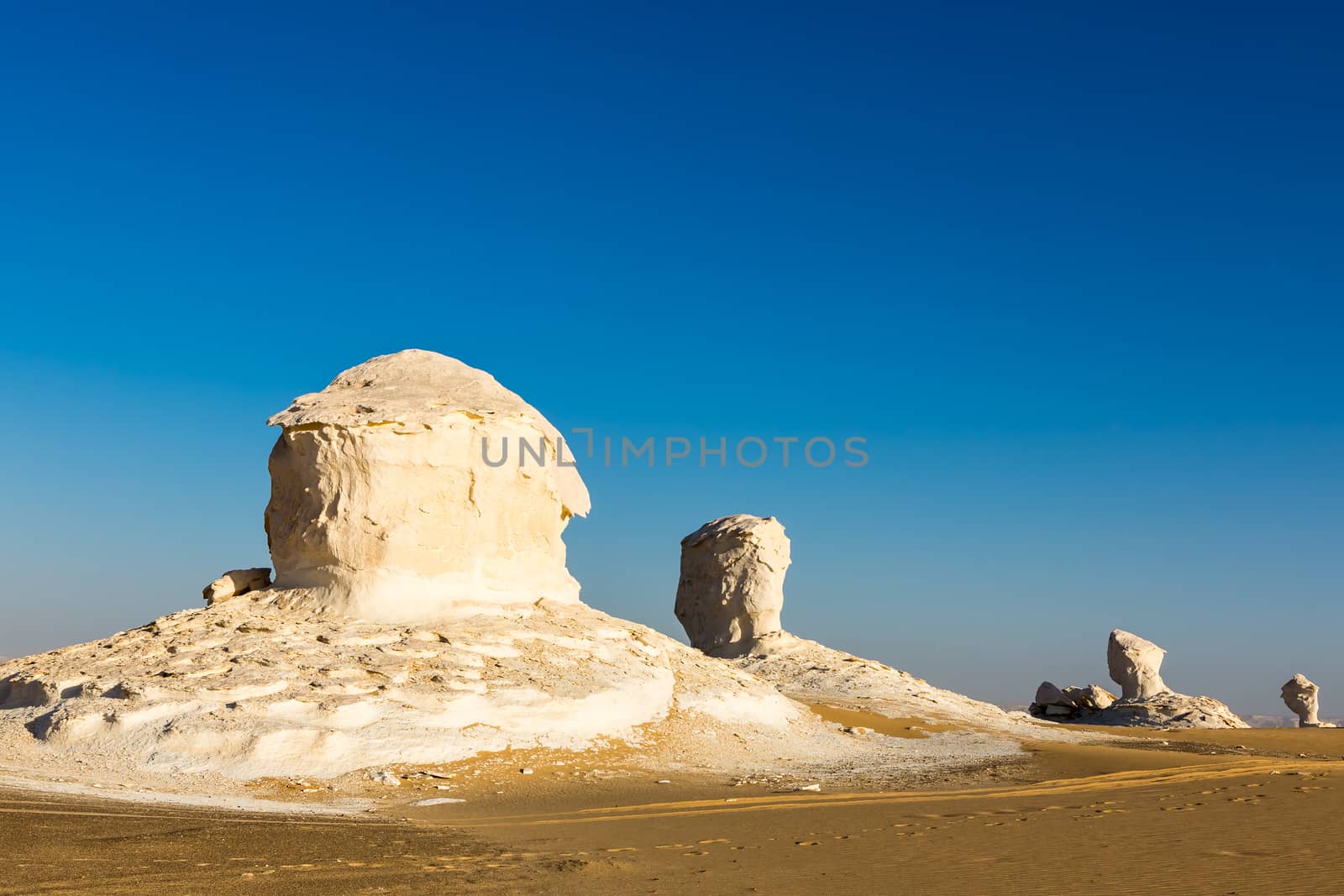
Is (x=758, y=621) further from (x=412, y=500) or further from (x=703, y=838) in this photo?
(x=703, y=838)

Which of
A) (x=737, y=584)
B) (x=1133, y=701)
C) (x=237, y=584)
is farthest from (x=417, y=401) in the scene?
(x=1133, y=701)

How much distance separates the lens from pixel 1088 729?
24.6 meters

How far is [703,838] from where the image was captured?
939cm

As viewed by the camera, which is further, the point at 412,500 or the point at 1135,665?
the point at 1135,665

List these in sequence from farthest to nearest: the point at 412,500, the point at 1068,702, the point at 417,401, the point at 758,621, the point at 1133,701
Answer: the point at 1068,702
the point at 1133,701
the point at 758,621
the point at 417,401
the point at 412,500

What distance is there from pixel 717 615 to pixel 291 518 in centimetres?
1545

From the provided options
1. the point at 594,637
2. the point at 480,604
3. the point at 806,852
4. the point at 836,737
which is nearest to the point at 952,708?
the point at 836,737

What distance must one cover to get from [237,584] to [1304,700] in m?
36.0

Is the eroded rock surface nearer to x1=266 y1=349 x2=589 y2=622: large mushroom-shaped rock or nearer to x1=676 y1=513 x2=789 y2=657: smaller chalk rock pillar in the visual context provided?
x1=676 y1=513 x2=789 y2=657: smaller chalk rock pillar

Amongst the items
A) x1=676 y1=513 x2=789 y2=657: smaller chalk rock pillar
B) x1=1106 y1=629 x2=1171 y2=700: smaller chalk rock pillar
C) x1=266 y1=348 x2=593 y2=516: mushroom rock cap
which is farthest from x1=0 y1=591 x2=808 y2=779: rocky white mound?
x1=1106 y1=629 x2=1171 y2=700: smaller chalk rock pillar

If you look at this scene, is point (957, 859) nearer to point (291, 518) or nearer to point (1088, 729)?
point (291, 518)

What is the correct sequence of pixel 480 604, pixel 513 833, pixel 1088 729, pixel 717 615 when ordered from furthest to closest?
pixel 717 615 < pixel 1088 729 < pixel 480 604 < pixel 513 833

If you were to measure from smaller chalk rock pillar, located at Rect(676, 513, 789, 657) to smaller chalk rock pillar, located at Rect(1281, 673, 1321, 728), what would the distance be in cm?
2067

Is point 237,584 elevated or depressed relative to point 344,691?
elevated
